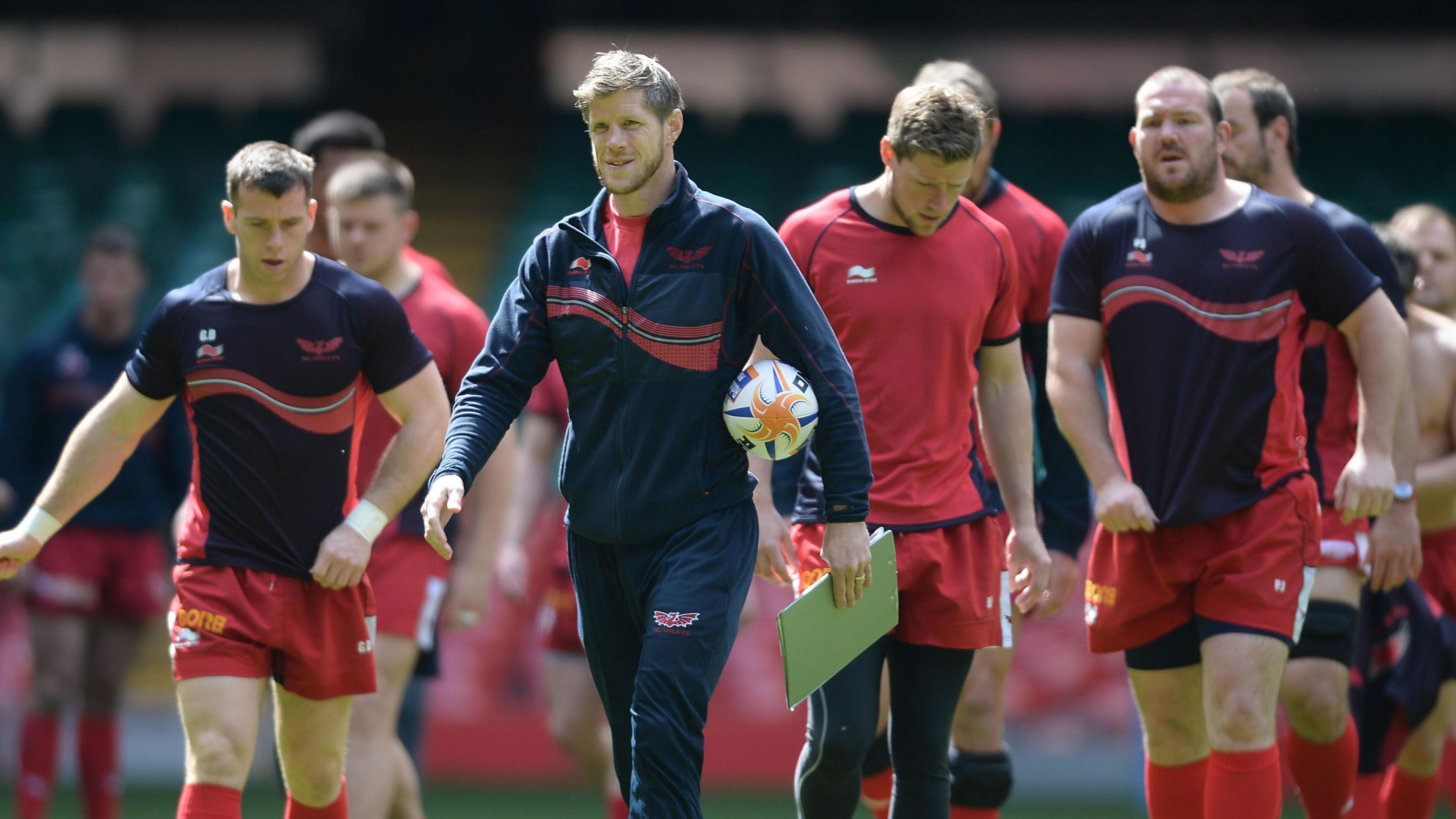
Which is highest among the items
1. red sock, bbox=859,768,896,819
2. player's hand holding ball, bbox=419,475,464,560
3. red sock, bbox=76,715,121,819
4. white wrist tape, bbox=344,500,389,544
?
player's hand holding ball, bbox=419,475,464,560

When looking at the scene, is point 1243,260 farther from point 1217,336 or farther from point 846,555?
point 846,555

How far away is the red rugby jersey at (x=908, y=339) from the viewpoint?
16.5ft

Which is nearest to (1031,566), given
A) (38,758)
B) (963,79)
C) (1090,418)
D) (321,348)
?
(1090,418)

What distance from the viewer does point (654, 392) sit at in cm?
441

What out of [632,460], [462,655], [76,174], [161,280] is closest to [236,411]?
[632,460]

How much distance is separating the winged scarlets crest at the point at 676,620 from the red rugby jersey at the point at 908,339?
92 centimetres

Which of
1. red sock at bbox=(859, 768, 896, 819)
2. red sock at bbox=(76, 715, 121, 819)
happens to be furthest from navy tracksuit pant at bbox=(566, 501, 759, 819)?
red sock at bbox=(76, 715, 121, 819)

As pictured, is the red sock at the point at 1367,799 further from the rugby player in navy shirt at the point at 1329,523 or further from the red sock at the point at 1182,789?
the red sock at the point at 1182,789

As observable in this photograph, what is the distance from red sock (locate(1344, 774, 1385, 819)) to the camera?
246 inches

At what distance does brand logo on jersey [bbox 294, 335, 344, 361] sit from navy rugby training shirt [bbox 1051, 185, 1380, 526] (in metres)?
2.40

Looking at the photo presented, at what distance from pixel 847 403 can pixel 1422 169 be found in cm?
1406

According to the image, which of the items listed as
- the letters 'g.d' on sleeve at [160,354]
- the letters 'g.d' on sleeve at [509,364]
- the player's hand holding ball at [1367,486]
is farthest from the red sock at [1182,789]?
the letters 'g.d' on sleeve at [160,354]

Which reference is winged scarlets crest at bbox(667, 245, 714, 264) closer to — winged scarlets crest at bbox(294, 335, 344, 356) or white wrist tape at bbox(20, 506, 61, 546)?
winged scarlets crest at bbox(294, 335, 344, 356)

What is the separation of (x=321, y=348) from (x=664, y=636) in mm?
1562
